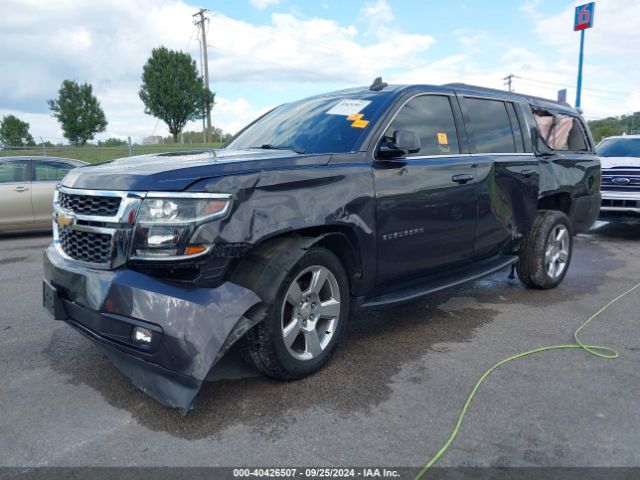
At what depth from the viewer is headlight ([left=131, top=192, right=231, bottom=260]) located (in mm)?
2682

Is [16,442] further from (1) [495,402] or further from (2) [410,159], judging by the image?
(2) [410,159]

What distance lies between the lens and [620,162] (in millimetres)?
9094

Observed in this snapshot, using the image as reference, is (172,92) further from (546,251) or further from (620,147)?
(546,251)

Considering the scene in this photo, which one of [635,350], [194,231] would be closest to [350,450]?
[194,231]

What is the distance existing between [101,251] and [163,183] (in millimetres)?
547

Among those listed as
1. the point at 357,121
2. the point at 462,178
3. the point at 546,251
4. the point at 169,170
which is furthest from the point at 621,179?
the point at 169,170

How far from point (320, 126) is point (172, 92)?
47547 millimetres

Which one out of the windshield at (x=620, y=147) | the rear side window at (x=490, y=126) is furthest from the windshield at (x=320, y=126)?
the windshield at (x=620, y=147)

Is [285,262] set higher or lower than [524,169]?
lower

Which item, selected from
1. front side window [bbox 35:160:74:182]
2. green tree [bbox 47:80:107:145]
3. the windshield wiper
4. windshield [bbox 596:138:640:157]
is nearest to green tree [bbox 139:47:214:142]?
green tree [bbox 47:80:107:145]

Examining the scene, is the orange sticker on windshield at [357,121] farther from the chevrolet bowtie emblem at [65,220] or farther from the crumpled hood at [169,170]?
the chevrolet bowtie emblem at [65,220]

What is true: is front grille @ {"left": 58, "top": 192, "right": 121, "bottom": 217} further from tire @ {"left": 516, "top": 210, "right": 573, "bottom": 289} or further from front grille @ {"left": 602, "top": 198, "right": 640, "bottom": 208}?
front grille @ {"left": 602, "top": 198, "right": 640, "bottom": 208}

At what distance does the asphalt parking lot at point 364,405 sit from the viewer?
2.55 metres

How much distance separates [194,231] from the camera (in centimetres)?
267
